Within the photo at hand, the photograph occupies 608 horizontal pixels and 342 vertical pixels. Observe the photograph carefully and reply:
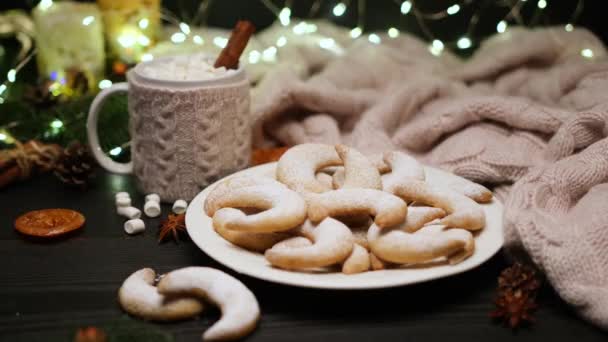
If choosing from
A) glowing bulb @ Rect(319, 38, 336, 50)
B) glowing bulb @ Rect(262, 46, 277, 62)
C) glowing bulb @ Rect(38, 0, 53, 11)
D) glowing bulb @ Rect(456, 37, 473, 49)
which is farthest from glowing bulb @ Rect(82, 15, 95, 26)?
glowing bulb @ Rect(456, 37, 473, 49)

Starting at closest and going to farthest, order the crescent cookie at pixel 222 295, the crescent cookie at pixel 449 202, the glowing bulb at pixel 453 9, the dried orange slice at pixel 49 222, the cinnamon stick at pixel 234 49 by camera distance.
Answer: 1. the crescent cookie at pixel 222 295
2. the crescent cookie at pixel 449 202
3. the dried orange slice at pixel 49 222
4. the cinnamon stick at pixel 234 49
5. the glowing bulb at pixel 453 9

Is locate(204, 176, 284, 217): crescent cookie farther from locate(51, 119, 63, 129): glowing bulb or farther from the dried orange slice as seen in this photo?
locate(51, 119, 63, 129): glowing bulb

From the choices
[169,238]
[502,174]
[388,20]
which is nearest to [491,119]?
[502,174]

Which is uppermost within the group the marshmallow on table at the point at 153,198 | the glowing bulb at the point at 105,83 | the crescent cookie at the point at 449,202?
the crescent cookie at the point at 449,202

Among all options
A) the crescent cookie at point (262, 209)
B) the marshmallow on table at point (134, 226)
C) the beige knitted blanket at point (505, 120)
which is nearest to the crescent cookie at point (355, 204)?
the crescent cookie at point (262, 209)

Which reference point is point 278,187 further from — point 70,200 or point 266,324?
point 70,200

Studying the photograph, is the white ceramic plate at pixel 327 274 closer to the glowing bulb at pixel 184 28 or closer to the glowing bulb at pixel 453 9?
the glowing bulb at pixel 184 28

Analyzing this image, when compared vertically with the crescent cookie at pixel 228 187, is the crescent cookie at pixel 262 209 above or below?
above

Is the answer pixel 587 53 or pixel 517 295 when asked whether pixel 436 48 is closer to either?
pixel 587 53
